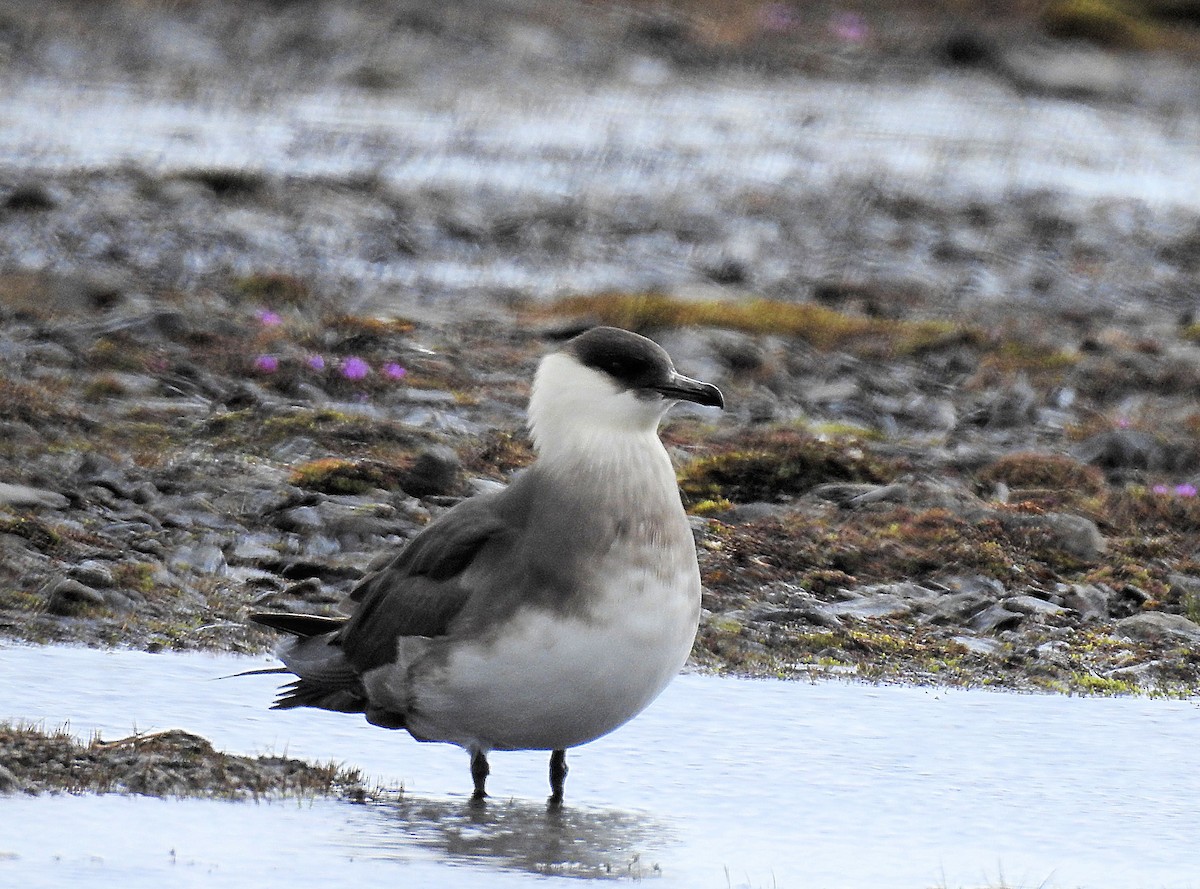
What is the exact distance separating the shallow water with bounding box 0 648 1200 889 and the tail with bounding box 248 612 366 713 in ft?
0.41

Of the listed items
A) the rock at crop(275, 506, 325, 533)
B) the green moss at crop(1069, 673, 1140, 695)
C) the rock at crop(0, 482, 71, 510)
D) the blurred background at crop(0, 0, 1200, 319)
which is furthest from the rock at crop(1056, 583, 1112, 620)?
the blurred background at crop(0, 0, 1200, 319)

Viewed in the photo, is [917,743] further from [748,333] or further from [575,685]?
[748,333]

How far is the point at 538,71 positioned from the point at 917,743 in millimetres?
24352

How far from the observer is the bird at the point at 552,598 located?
5469mm

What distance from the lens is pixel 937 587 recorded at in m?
8.88

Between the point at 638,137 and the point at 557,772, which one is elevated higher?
the point at 557,772

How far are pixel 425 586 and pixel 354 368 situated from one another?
6000mm

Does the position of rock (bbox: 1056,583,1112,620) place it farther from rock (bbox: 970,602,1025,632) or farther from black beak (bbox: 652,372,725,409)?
black beak (bbox: 652,372,725,409)

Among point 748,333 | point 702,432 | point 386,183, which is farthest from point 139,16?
point 702,432

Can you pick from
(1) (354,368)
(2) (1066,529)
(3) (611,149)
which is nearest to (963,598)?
(2) (1066,529)

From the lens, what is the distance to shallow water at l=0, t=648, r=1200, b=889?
504 cm

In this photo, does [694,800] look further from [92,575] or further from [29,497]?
[29,497]

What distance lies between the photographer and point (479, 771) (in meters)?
5.82

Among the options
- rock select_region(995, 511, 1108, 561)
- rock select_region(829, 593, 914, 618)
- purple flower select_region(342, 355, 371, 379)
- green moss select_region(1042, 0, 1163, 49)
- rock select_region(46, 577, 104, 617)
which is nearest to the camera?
rock select_region(46, 577, 104, 617)
